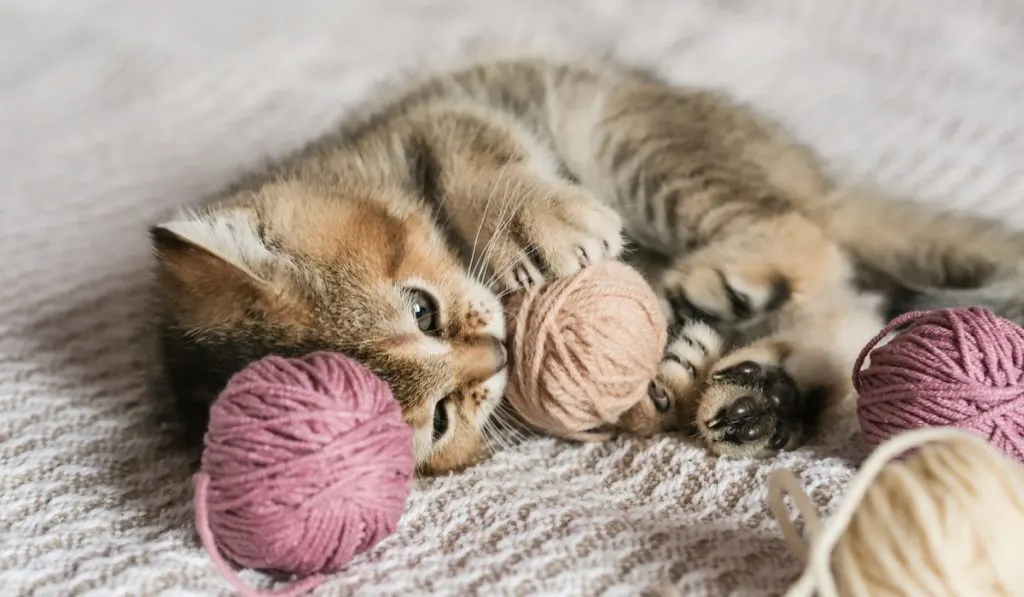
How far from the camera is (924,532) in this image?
66 cm

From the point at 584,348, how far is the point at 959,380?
0.37 metres

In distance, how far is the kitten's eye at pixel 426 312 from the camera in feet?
3.37

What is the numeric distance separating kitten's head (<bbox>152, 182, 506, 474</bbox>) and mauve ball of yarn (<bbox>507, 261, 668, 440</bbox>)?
0.04 m

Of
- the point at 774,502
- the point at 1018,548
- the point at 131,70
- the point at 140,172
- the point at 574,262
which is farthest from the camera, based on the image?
the point at 131,70

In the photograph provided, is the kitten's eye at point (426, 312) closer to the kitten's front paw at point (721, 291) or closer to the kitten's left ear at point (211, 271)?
the kitten's left ear at point (211, 271)

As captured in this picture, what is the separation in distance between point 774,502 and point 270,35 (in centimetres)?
183

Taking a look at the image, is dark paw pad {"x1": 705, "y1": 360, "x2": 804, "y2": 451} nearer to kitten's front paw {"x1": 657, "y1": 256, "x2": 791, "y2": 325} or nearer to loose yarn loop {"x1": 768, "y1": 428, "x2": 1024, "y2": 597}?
kitten's front paw {"x1": 657, "y1": 256, "x2": 791, "y2": 325}

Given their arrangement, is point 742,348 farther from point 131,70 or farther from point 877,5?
point 131,70

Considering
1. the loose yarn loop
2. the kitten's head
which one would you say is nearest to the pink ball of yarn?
the kitten's head

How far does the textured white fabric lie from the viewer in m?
0.82

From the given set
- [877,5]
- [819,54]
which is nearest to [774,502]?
[819,54]

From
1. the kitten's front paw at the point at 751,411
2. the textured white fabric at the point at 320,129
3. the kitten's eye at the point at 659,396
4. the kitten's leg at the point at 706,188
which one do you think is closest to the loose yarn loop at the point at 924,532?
the textured white fabric at the point at 320,129

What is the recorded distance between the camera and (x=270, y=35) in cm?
219

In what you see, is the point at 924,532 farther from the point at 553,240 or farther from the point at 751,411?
the point at 553,240
